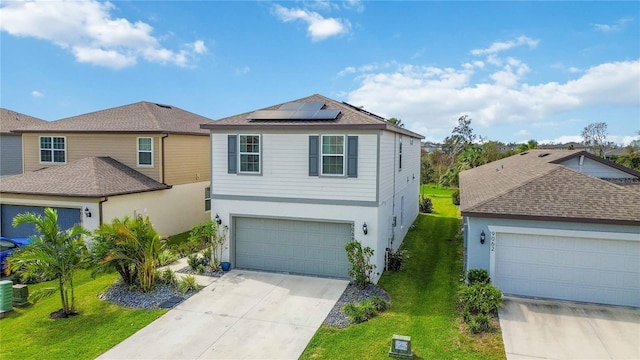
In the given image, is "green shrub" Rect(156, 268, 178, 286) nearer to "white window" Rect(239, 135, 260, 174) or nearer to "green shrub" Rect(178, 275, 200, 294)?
"green shrub" Rect(178, 275, 200, 294)

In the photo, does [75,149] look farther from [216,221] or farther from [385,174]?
[385,174]

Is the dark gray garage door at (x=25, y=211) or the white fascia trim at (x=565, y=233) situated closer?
the white fascia trim at (x=565, y=233)

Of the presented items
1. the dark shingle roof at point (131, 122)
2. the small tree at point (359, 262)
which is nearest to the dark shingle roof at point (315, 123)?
the small tree at point (359, 262)

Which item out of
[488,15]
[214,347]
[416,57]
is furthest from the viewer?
[416,57]

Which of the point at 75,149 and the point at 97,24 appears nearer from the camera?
the point at 97,24

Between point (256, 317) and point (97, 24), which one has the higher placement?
point (97, 24)

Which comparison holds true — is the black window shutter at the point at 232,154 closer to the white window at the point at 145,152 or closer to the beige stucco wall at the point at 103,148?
the beige stucco wall at the point at 103,148

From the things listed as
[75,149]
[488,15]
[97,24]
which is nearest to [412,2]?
[488,15]

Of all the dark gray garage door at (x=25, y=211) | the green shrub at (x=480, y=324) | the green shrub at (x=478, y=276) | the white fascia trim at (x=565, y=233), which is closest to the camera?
the green shrub at (x=480, y=324)
